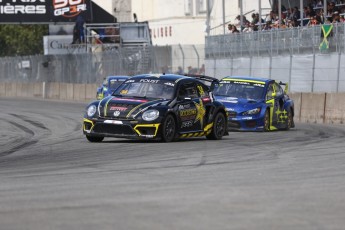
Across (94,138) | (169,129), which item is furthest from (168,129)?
(94,138)

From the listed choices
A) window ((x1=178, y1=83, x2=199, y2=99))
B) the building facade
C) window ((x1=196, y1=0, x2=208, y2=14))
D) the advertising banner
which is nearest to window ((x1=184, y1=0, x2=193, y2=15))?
the building facade

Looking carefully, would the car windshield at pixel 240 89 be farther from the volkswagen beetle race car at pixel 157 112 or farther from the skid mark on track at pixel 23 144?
the skid mark on track at pixel 23 144

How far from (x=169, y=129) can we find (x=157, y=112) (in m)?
0.51

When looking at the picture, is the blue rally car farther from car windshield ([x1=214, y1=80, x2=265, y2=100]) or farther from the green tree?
the green tree

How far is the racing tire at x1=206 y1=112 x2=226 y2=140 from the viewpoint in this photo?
20.0 metres

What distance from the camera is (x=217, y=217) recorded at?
8.52 m

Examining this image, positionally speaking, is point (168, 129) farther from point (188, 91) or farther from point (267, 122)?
point (267, 122)

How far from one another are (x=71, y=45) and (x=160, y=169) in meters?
48.6

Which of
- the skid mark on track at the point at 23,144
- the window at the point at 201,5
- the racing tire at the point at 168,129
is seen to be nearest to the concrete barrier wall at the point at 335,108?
the skid mark on track at the point at 23,144

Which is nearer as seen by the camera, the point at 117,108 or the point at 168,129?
the point at 117,108

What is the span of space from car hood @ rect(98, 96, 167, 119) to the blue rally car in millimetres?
5576

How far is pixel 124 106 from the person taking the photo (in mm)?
18219

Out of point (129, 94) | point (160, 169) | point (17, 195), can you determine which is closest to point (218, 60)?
point (129, 94)

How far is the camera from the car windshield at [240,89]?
984 inches
